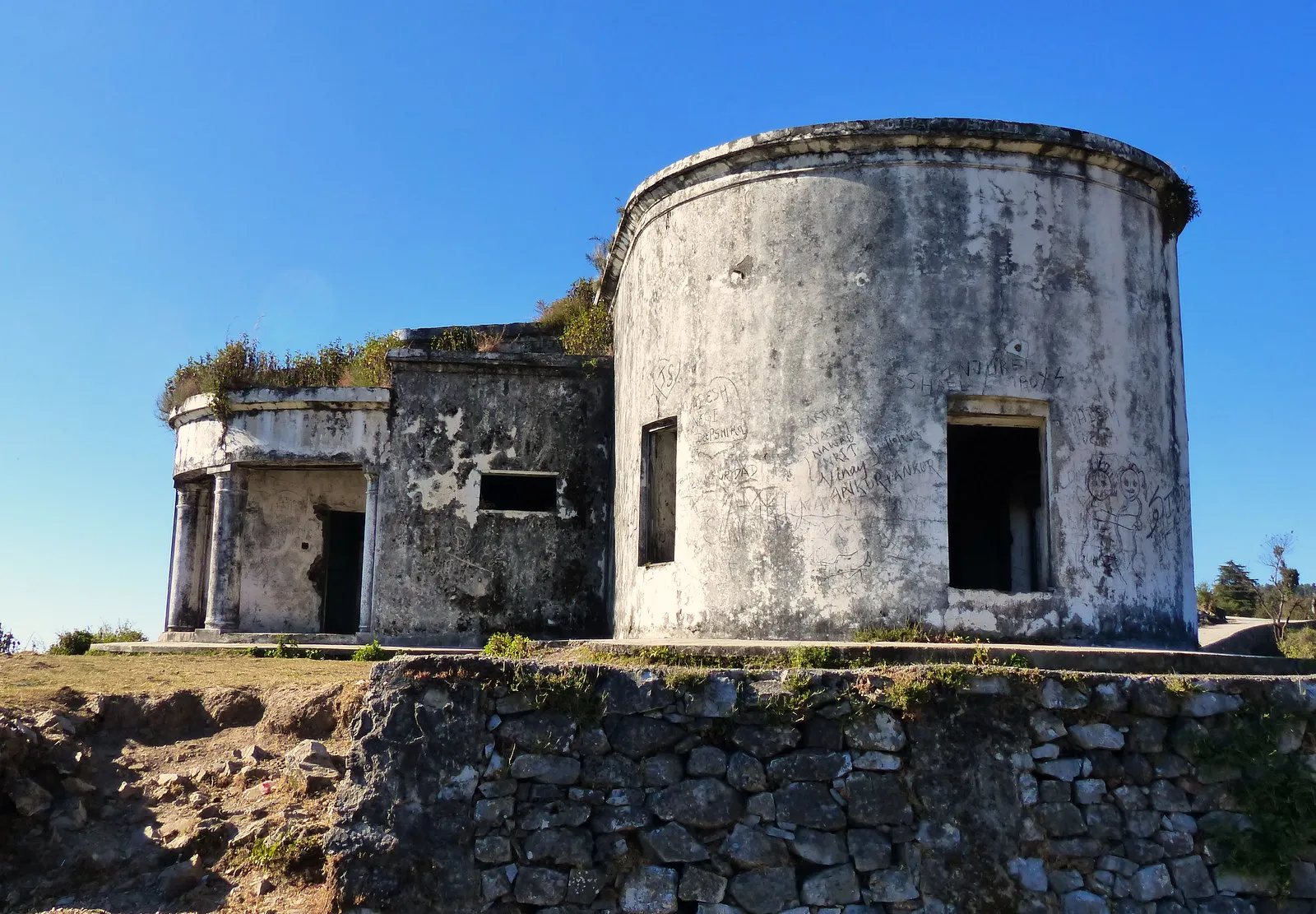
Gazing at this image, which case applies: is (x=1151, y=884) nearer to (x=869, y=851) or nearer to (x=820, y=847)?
(x=869, y=851)

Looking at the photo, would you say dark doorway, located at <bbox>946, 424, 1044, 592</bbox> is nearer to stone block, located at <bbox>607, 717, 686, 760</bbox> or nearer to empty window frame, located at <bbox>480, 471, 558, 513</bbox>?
stone block, located at <bbox>607, 717, 686, 760</bbox>

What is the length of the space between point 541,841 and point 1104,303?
6.18m

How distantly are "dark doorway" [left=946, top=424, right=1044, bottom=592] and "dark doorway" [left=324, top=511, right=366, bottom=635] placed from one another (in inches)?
325

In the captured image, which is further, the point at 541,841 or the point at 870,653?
the point at 870,653

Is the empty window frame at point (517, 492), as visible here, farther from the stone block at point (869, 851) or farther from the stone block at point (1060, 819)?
the stone block at point (1060, 819)

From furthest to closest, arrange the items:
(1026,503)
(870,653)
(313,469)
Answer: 1. (313,469)
2. (1026,503)
3. (870,653)

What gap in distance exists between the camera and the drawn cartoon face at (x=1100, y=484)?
924 cm

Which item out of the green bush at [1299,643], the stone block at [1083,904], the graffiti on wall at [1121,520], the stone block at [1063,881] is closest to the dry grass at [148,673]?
the stone block at [1063,881]

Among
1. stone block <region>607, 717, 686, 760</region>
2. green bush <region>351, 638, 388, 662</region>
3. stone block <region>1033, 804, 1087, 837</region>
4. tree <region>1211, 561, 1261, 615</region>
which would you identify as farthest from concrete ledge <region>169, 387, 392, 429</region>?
tree <region>1211, 561, 1261, 615</region>

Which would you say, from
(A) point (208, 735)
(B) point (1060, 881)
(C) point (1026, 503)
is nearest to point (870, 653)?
(B) point (1060, 881)

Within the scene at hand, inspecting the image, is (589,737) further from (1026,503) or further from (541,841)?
(1026,503)

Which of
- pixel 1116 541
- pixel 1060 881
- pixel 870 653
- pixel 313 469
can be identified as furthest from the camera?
pixel 313 469

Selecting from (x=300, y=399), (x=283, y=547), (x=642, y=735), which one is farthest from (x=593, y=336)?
(x=642, y=735)

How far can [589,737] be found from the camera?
295 inches
